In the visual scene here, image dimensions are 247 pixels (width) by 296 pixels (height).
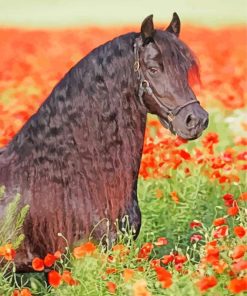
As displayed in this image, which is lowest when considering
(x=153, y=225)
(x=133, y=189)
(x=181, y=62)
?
(x=153, y=225)

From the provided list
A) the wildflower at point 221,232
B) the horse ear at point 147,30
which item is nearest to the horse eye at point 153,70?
the horse ear at point 147,30

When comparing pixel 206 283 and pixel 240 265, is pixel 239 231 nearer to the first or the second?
pixel 240 265

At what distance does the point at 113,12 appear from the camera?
60.3ft

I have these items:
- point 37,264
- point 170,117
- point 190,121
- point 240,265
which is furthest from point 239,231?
point 37,264

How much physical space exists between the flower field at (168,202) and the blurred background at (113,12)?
2168 millimetres

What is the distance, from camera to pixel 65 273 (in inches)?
201

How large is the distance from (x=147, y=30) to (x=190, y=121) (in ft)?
1.97

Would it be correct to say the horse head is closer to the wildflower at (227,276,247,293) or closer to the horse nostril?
the horse nostril

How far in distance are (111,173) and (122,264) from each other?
1.83ft

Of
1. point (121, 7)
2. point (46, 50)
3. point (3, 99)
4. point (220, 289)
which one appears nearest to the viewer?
point (220, 289)

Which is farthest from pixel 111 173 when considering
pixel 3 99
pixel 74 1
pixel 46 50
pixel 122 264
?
pixel 74 1

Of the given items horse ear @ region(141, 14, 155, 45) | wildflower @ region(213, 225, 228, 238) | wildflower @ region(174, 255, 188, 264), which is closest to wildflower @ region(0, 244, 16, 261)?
wildflower @ region(174, 255, 188, 264)

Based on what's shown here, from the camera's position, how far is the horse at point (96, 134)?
18.2 ft

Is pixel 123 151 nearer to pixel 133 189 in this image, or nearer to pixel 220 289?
pixel 133 189
